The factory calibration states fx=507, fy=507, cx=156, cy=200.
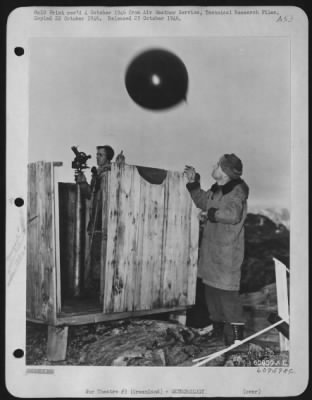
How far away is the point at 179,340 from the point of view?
3.55ft

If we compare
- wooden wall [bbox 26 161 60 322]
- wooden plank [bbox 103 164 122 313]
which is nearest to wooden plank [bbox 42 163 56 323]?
wooden wall [bbox 26 161 60 322]

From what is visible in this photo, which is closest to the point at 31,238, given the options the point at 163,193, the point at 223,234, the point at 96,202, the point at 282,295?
the point at 96,202

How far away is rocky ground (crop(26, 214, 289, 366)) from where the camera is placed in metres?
1.07

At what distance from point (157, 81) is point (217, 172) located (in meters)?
0.23

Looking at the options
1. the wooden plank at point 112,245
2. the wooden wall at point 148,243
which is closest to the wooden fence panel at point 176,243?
the wooden wall at point 148,243

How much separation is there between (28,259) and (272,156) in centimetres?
56

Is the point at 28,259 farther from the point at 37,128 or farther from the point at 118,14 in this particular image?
the point at 118,14

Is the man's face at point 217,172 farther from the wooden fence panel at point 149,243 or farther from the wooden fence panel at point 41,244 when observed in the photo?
the wooden fence panel at point 41,244

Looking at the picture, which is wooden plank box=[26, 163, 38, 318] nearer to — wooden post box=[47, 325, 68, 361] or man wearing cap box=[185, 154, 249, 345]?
wooden post box=[47, 325, 68, 361]

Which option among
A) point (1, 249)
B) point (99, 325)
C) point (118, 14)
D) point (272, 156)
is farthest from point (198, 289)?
point (118, 14)

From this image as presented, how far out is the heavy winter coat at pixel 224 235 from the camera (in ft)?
3.52

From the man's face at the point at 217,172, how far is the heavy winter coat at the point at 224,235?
18mm

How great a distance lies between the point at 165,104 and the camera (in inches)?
42.2

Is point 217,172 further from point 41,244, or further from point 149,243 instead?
point 41,244
